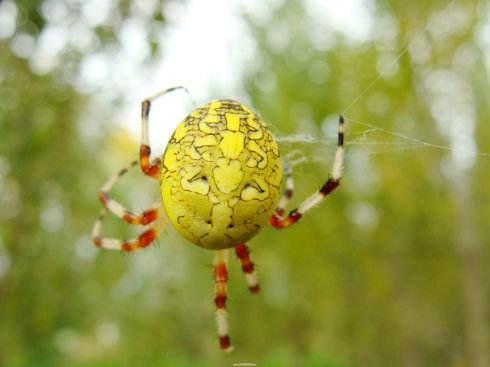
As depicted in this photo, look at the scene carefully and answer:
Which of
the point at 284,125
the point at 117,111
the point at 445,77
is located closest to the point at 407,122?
the point at 445,77

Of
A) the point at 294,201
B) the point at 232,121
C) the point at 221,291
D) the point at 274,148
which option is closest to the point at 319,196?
the point at 274,148

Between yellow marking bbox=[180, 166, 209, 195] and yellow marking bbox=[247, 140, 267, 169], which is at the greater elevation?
yellow marking bbox=[247, 140, 267, 169]

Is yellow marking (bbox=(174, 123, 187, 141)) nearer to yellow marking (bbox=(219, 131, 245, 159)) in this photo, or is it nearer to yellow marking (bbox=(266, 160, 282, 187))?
yellow marking (bbox=(219, 131, 245, 159))

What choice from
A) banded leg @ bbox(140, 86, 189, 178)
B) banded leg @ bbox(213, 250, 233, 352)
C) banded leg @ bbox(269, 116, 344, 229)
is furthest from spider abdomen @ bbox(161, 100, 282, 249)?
banded leg @ bbox(213, 250, 233, 352)

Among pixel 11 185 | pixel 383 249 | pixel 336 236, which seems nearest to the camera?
pixel 11 185

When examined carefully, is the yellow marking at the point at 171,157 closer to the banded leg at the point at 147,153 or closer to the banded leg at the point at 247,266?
the banded leg at the point at 147,153

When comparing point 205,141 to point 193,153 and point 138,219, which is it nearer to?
point 193,153

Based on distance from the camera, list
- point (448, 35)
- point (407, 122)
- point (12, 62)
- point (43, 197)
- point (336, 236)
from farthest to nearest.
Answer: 1. point (336, 236)
2. point (407, 122)
3. point (448, 35)
4. point (43, 197)
5. point (12, 62)

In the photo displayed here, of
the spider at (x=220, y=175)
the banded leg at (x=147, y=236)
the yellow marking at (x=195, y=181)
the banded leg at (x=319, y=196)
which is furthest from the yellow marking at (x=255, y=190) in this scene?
the banded leg at (x=147, y=236)

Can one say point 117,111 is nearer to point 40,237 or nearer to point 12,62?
point 12,62
